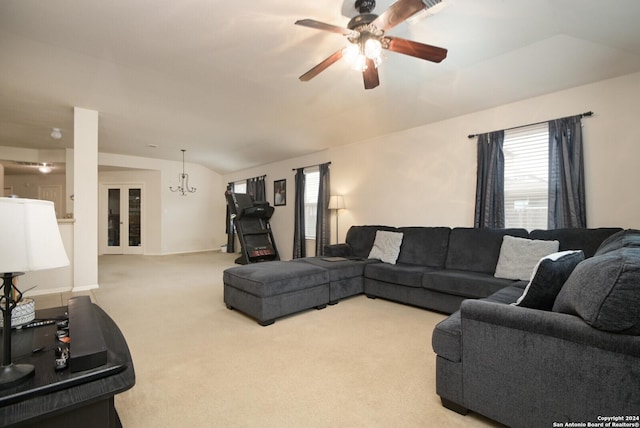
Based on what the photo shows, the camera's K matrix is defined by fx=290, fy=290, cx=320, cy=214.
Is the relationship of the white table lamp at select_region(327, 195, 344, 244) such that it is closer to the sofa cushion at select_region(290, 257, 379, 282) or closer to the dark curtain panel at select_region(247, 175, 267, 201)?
the sofa cushion at select_region(290, 257, 379, 282)

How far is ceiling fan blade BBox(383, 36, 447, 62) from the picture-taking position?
206 centimetres

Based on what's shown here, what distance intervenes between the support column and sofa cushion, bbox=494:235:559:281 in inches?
216

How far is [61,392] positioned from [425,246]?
3732mm

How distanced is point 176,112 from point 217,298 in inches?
117

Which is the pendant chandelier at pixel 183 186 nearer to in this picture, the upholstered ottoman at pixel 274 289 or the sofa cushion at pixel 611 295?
the upholstered ottoman at pixel 274 289

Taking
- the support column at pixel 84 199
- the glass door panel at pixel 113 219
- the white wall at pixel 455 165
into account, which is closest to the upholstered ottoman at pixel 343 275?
the white wall at pixel 455 165

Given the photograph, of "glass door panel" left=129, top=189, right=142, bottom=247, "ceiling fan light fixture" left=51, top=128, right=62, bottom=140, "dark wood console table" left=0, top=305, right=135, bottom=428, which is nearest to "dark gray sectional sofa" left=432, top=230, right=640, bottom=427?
"dark wood console table" left=0, top=305, right=135, bottom=428

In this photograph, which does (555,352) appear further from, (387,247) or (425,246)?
(387,247)

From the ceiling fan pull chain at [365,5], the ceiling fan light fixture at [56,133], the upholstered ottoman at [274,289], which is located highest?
the ceiling fan pull chain at [365,5]

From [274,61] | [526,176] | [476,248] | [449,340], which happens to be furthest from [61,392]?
[526,176]

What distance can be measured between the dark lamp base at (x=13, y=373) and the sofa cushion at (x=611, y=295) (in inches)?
81.8

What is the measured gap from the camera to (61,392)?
921mm

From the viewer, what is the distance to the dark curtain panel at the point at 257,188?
7.56 meters

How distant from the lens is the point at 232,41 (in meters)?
2.77
